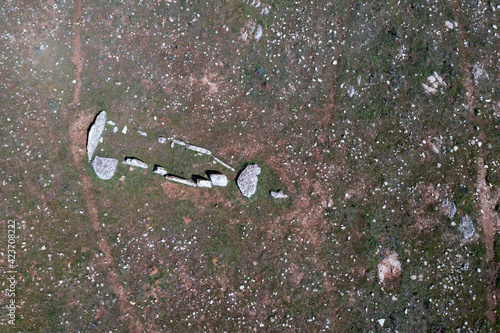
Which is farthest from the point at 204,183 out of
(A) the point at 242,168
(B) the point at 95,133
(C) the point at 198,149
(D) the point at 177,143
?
(B) the point at 95,133

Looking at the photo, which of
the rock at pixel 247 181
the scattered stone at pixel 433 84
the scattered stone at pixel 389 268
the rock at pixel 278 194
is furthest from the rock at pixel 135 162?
the scattered stone at pixel 433 84

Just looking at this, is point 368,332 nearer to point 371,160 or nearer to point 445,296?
point 445,296

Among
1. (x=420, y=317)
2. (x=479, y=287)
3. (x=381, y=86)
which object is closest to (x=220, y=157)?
(x=381, y=86)

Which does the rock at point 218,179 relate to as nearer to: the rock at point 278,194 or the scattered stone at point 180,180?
the scattered stone at point 180,180

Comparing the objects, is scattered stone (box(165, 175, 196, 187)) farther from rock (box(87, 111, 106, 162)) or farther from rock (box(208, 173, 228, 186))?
rock (box(87, 111, 106, 162))

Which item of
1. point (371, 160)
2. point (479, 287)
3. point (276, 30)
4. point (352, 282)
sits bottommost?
point (479, 287)

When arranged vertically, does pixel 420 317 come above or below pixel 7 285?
below

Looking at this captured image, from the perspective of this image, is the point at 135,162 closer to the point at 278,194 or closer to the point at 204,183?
the point at 204,183
